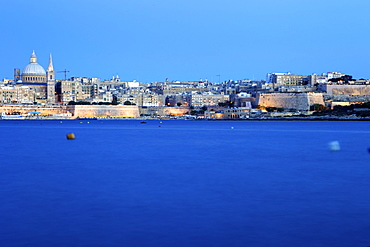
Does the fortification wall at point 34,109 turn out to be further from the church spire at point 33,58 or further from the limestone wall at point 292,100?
the limestone wall at point 292,100

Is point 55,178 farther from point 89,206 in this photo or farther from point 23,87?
point 23,87

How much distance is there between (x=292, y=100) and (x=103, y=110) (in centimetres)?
2071

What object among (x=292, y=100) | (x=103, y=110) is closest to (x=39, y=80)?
(x=103, y=110)

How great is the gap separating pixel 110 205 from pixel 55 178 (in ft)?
8.53

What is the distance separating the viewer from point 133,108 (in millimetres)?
68312

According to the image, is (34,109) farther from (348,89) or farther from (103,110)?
(348,89)

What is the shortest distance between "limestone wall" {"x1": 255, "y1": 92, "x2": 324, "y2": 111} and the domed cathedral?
27004 millimetres

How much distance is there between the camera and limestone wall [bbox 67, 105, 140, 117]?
65.4 meters

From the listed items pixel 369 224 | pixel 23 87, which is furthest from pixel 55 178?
pixel 23 87

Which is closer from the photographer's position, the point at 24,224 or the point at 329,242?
the point at 329,242

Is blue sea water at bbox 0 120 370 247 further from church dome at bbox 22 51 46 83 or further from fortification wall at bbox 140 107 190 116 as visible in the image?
church dome at bbox 22 51 46 83

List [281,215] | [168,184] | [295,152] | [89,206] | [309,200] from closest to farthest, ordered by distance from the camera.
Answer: [281,215], [89,206], [309,200], [168,184], [295,152]

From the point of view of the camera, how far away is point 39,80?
3132 inches

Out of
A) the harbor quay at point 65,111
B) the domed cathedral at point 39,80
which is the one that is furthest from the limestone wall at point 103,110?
the domed cathedral at point 39,80
